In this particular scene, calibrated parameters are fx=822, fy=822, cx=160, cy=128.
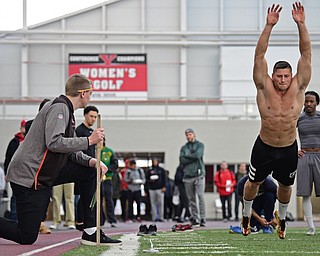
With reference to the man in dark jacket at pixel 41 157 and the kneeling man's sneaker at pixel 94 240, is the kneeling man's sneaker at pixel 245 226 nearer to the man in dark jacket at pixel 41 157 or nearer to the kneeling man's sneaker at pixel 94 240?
the kneeling man's sneaker at pixel 94 240

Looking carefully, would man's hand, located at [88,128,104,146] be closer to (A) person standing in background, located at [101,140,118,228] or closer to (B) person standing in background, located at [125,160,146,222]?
(A) person standing in background, located at [101,140,118,228]

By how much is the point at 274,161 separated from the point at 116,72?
28034 millimetres

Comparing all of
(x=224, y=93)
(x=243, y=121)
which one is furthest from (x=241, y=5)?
(x=243, y=121)

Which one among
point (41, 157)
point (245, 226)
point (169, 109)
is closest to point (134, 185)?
point (169, 109)

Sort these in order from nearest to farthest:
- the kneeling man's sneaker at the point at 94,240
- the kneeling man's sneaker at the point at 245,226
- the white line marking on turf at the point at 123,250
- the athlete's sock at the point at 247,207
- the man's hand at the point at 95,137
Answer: the white line marking on turf at the point at 123,250 → the man's hand at the point at 95,137 → the kneeling man's sneaker at the point at 94,240 → the kneeling man's sneaker at the point at 245,226 → the athlete's sock at the point at 247,207

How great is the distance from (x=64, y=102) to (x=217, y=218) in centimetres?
2103

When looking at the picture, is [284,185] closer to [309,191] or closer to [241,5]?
[309,191]

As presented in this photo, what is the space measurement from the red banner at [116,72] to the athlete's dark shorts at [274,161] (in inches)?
1079

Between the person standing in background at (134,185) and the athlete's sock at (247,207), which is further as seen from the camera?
the person standing in background at (134,185)

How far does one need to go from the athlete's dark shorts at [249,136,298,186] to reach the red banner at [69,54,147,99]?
27.4 meters

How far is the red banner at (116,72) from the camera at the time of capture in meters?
36.9

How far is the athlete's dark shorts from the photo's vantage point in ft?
30.6

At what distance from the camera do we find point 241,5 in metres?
38.6

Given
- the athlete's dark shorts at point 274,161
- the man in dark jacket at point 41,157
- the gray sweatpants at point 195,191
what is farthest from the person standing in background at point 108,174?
the man in dark jacket at point 41,157
